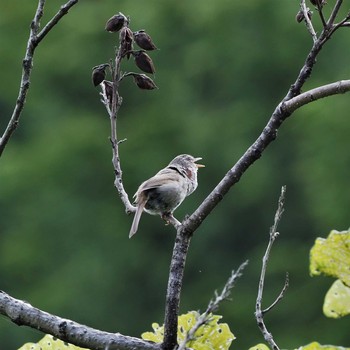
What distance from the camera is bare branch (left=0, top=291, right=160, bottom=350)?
340 cm

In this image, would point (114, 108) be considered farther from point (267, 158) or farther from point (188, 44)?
point (188, 44)

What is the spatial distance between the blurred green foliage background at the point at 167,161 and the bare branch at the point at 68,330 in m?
A: 16.6

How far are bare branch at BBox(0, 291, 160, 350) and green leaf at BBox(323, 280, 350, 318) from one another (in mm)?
736

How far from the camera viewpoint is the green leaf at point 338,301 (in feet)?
8.95

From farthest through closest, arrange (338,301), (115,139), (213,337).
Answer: (115,139), (213,337), (338,301)

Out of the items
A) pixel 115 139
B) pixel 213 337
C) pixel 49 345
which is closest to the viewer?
pixel 213 337

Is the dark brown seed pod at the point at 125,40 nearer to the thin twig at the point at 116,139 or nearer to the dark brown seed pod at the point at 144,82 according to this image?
the thin twig at the point at 116,139

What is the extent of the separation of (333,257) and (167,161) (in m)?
21.6

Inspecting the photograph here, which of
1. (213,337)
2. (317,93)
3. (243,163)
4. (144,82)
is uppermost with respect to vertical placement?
(144,82)

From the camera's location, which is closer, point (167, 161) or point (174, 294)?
point (174, 294)

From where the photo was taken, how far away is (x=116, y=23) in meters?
4.17

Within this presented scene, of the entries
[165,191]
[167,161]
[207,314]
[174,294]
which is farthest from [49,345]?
[167,161]

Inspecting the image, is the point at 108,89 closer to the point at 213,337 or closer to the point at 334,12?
the point at 334,12

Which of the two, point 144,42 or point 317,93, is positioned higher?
point 144,42
